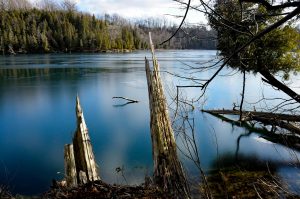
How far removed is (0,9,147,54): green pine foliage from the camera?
54.0m

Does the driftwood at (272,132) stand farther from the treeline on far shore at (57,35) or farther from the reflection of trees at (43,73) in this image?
the treeline on far shore at (57,35)

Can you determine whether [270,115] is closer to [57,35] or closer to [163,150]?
[163,150]

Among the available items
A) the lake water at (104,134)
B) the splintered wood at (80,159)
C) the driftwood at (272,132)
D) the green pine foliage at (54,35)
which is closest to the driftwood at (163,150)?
the lake water at (104,134)

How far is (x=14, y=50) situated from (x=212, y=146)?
5375 centimetres

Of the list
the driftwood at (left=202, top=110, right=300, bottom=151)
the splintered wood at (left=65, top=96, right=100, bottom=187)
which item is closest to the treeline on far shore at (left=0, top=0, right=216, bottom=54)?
the driftwood at (left=202, top=110, right=300, bottom=151)

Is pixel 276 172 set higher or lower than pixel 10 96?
lower

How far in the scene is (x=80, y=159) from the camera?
459cm

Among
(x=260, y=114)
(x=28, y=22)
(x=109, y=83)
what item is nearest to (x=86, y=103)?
(x=109, y=83)

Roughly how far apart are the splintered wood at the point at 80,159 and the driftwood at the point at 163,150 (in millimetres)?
1279

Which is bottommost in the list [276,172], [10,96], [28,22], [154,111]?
[276,172]

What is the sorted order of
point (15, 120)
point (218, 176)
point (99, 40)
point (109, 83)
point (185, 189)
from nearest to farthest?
point (185, 189), point (218, 176), point (15, 120), point (109, 83), point (99, 40)

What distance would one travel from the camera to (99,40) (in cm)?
6119

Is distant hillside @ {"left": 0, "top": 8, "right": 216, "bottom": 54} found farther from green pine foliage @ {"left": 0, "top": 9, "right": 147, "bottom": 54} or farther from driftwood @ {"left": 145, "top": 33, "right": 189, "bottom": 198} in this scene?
driftwood @ {"left": 145, "top": 33, "right": 189, "bottom": 198}

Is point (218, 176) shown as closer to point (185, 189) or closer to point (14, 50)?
point (185, 189)
